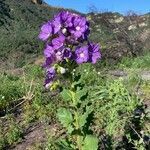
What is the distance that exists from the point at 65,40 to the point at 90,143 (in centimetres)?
99

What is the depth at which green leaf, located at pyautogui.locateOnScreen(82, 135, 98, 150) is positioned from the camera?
4.77m

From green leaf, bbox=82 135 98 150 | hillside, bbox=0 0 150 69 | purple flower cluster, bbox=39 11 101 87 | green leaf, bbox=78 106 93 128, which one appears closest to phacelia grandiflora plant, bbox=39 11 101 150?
purple flower cluster, bbox=39 11 101 87

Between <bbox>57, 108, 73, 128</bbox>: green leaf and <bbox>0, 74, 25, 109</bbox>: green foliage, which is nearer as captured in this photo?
<bbox>57, 108, 73, 128</bbox>: green leaf

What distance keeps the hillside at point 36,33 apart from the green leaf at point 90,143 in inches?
479

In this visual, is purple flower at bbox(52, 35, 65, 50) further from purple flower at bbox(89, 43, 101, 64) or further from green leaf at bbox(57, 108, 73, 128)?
green leaf at bbox(57, 108, 73, 128)

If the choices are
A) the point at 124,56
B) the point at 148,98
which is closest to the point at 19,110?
the point at 148,98

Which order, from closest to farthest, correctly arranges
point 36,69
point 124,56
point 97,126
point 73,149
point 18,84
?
point 73,149 < point 97,126 < point 18,84 < point 36,69 < point 124,56

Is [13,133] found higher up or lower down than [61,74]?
lower down

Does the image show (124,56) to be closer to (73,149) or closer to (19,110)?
(19,110)

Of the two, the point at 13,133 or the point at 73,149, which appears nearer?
the point at 73,149

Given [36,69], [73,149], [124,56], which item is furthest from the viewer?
[124,56]

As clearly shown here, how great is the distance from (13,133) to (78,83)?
2731mm

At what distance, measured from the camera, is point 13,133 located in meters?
7.10

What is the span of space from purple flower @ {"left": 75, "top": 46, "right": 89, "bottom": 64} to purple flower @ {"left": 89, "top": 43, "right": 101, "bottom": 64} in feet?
0.20
